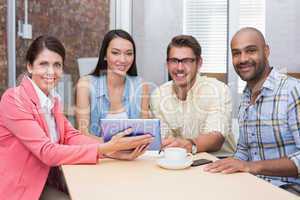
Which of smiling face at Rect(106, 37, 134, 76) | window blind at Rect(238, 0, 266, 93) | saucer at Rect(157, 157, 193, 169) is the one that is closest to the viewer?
saucer at Rect(157, 157, 193, 169)

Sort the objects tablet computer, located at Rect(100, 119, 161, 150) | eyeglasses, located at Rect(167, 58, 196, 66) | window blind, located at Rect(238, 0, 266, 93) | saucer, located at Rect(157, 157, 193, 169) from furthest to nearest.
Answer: window blind, located at Rect(238, 0, 266, 93) < eyeglasses, located at Rect(167, 58, 196, 66) < tablet computer, located at Rect(100, 119, 161, 150) < saucer, located at Rect(157, 157, 193, 169)

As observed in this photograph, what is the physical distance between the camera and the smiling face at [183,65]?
2.23 m

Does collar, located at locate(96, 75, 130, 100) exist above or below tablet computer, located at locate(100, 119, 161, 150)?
above

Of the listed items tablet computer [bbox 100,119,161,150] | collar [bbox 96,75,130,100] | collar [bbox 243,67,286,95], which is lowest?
tablet computer [bbox 100,119,161,150]

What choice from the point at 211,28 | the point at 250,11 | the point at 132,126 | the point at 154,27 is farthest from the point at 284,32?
the point at 132,126

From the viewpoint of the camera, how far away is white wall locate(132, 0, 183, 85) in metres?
3.54

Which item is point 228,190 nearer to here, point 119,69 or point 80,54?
point 119,69

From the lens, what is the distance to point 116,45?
2.36m

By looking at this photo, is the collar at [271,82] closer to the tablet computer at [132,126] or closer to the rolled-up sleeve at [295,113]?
the rolled-up sleeve at [295,113]

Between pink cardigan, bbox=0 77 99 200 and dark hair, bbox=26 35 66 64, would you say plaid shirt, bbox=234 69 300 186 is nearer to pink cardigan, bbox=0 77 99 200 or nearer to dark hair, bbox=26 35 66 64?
pink cardigan, bbox=0 77 99 200

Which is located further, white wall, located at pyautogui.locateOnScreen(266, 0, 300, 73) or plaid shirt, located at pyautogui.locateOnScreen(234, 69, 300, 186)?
white wall, located at pyautogui.locateOnScreen(266, 0, 300, 73)

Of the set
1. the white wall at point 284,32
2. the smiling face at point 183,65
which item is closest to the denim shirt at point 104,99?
the smiling face at point 183,65

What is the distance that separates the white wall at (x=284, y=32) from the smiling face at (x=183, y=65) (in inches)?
67.9

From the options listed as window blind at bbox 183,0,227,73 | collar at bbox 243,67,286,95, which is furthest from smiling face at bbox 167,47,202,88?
window blind at bbox 183,0,227,73
